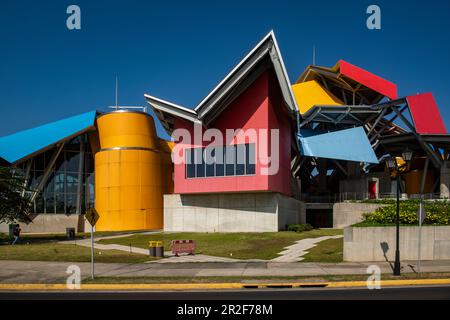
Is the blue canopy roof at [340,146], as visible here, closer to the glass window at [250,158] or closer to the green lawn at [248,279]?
the glass window at [250,158]

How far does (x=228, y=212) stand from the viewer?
35906mm

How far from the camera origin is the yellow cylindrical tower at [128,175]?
44.4 metres

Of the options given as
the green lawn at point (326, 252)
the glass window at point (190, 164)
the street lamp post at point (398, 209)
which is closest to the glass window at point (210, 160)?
the glass window at point (190, 164)

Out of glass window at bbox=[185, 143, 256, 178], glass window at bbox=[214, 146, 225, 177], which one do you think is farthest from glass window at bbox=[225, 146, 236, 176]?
glass window at bbox=[214, 146, 225, 177]

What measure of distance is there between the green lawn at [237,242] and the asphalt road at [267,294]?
9401 mm

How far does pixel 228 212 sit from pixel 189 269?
57.9ft

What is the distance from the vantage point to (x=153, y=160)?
151 feet

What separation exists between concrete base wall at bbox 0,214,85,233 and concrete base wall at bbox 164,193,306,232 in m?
18.0

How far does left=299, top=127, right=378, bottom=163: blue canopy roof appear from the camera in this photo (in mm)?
43125

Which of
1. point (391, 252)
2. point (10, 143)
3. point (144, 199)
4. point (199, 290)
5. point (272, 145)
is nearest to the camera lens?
point (199, 290)

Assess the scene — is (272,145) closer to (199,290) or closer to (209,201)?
(209,201)

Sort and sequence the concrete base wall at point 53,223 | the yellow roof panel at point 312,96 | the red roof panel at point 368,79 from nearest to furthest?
the concrete base wall at point 53,223 < the red roof panel at point 368,79 < the yellow roof panel at point 312,96

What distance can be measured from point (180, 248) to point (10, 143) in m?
34.2
